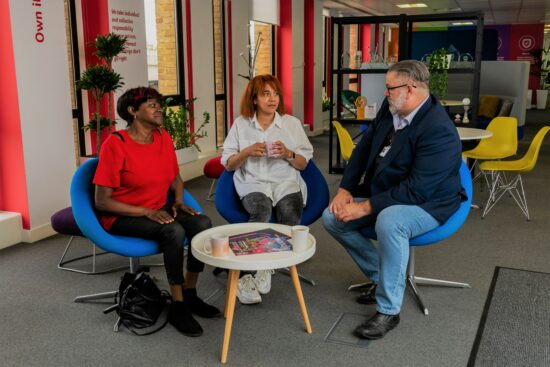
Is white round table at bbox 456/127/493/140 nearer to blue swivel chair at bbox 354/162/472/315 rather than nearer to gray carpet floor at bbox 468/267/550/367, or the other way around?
gray carpet floor at bbox 468/267/550/367

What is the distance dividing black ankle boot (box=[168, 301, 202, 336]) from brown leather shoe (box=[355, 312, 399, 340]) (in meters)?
0.86

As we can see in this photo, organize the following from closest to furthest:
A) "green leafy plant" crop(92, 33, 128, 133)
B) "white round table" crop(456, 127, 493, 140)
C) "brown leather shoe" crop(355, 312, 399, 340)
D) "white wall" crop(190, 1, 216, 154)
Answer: "brown leather shoe" crop(355, 312, 399, 340), "green leafy plant" crop(92, 33, 128, 133), "white round table" crop(456, 127, 493, 140), "white wall" crop(190, 1, 216, 154)

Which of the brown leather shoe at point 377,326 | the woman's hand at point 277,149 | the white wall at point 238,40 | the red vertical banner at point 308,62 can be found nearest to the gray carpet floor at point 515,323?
the brown leather shoe at point 377,326

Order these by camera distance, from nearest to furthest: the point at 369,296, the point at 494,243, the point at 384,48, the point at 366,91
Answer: the point at 369,296 → the point at 494,243 → the point at 366,91 → the point at 384,48

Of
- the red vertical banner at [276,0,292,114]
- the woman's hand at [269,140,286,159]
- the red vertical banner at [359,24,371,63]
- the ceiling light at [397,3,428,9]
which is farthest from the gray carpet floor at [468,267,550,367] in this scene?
the red vertical banner at [359,24,371,63]

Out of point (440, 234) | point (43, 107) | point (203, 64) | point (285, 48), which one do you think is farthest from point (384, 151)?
point (285, 48)

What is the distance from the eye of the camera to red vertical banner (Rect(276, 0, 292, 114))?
10.8m

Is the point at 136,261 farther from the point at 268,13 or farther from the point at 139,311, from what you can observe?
the point at 268,13

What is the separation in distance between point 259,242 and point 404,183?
85cm

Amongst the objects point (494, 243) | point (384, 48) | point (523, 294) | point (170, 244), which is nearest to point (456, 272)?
point (523, 294)

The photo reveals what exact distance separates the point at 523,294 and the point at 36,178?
3841mm

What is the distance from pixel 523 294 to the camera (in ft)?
11.8

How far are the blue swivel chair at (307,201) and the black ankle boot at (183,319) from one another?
30.4 inches

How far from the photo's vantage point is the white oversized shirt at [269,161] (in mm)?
3799
